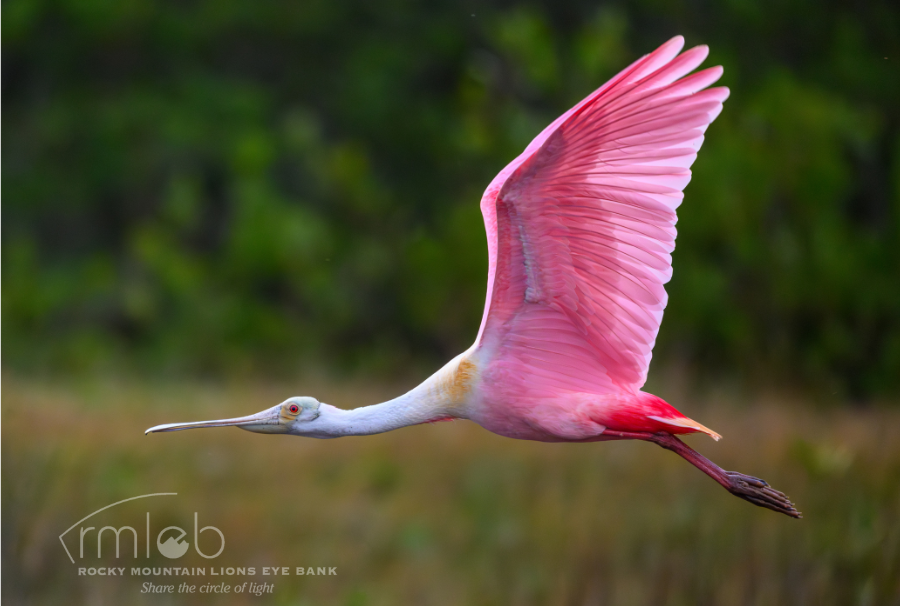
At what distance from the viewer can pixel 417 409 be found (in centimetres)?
287

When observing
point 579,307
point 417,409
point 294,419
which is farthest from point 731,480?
point 294,419

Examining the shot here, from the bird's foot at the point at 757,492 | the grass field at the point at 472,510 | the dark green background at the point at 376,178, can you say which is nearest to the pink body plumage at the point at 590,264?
the bird's foot at the point at 757,492

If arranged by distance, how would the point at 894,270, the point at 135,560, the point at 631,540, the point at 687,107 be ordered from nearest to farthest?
1. the point at 687,107
2. the point at 631,540
3. the point at 135,560
4. the point at 894,270

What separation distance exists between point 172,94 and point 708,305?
28.2 feet

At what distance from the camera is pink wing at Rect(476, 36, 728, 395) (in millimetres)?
2611

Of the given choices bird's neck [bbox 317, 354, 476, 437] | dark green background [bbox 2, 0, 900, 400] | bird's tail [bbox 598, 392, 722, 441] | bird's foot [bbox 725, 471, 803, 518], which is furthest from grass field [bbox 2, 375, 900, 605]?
bird's neck [bbox 317, 354, 476, 437]

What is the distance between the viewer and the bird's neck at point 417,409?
284 centimetres

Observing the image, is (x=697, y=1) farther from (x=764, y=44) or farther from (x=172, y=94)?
(x=172, y=94)

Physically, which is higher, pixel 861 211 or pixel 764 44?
pixel 764 44

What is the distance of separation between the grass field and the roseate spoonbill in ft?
8.34

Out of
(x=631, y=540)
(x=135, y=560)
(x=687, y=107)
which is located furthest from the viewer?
(x=135, y=560)

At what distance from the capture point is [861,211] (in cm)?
981

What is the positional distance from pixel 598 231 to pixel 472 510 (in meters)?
4.00

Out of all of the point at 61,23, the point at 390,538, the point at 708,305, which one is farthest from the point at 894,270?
the point at 61,23
